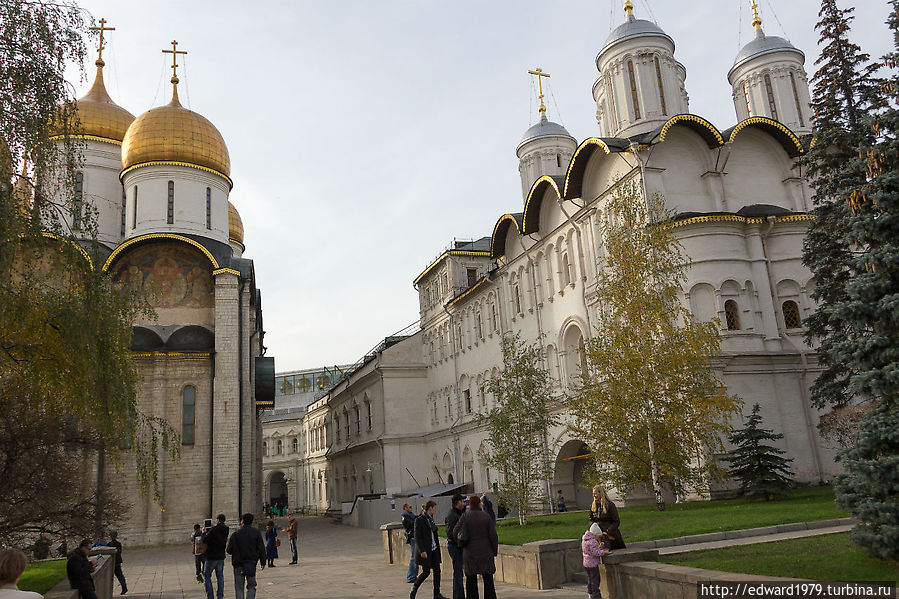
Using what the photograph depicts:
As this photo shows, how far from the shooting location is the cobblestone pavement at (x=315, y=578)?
1106 cm

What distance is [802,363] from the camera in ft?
70.7

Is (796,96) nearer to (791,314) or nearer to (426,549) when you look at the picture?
(791,314)

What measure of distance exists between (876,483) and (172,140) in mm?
31253

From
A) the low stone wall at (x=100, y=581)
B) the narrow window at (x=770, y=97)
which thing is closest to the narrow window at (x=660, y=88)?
the narrow window at (x=770, y=97)

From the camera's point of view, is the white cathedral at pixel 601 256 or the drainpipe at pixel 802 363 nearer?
the drainpipe at pixel 802 363

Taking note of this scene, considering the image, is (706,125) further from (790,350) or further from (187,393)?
(187,393)

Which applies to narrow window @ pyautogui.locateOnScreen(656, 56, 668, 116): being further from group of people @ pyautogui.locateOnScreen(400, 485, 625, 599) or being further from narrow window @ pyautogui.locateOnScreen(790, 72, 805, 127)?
group of people @ pyautogui.locateOnScreen(400, 485, 625, 599)

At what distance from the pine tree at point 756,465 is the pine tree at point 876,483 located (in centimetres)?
1138

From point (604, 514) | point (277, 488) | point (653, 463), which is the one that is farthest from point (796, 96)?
point (277, 488)

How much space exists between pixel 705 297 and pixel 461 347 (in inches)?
658

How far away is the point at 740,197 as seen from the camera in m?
23.4

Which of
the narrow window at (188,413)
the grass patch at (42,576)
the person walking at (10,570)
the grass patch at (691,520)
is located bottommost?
the grass patch at (691,520)

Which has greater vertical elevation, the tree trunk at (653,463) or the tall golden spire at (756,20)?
the tall golden spire at (756,20)

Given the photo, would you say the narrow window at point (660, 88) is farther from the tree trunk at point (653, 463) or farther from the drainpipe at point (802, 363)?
the tree trunk at point (653, 463)
